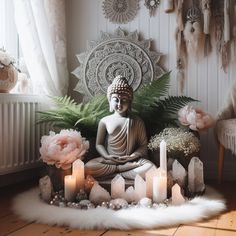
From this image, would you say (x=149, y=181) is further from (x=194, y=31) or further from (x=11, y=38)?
(x=11, y=38)

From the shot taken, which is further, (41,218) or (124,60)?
(124,60)

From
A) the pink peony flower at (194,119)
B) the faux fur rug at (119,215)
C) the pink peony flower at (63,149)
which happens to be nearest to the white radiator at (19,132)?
the pink peony flower at (63,149)

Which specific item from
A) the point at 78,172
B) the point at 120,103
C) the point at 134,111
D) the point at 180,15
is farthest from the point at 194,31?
the point at 78,172

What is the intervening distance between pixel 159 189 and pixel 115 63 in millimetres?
1255

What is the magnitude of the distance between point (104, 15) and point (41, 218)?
5.79ft

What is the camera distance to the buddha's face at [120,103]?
6.62 ft

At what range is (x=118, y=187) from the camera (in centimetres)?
175

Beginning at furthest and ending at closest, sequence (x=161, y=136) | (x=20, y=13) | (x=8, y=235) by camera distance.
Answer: (x=20, y=13) < (x=161, y=136) < (x=8, y=235)

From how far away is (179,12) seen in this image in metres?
2.55

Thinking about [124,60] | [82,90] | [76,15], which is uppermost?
[76,15]

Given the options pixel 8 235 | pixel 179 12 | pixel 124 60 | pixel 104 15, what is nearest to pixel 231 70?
pixel 179 12

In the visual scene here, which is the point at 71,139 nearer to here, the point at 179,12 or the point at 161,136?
the point at 161,136

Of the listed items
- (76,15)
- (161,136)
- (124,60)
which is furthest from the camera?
(76,15)

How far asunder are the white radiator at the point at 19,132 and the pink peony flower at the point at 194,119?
970 mm
